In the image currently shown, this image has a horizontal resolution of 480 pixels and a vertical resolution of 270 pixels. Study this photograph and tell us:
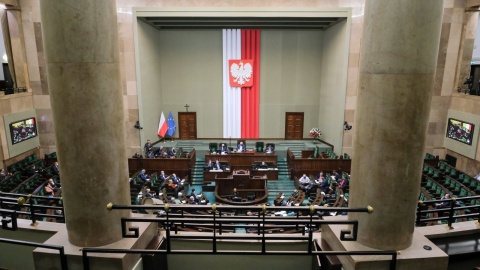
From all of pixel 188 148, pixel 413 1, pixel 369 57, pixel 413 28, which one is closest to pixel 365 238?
pixel 369 57

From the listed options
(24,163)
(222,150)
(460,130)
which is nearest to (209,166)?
(222,150)

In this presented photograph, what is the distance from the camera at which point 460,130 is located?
52.2 feet

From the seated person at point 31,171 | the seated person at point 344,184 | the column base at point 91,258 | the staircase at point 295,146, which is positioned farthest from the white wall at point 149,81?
the column base at point 91,258

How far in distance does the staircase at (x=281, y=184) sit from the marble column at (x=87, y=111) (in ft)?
32.2

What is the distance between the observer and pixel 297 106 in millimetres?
21000

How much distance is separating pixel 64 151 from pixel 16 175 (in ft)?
37.7

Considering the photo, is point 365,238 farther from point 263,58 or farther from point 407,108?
point 263,58

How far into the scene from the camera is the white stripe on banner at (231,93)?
65.7 ft

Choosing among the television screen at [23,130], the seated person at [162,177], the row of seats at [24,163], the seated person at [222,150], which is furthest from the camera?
the seated person at [222,150]

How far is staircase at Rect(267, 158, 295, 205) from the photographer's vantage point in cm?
1438

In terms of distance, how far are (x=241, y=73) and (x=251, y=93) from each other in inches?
52.7

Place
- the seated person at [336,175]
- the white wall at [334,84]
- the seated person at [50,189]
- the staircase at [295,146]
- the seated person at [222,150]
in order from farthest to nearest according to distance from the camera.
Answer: the staircase at [295,146], the white wall at [334,84], the seated person at [222,150], the seated person at [336,175], the seated person at [50,189]

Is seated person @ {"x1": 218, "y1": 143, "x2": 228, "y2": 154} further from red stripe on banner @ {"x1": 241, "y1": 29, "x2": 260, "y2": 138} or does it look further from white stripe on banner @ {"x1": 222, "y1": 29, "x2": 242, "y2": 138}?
red stripe on banner @ {"x1": 241, "y1": 29, "x2": 260, "y2": 138}

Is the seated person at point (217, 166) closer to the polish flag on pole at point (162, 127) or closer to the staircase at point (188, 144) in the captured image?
the staircase at point (188, 144)
